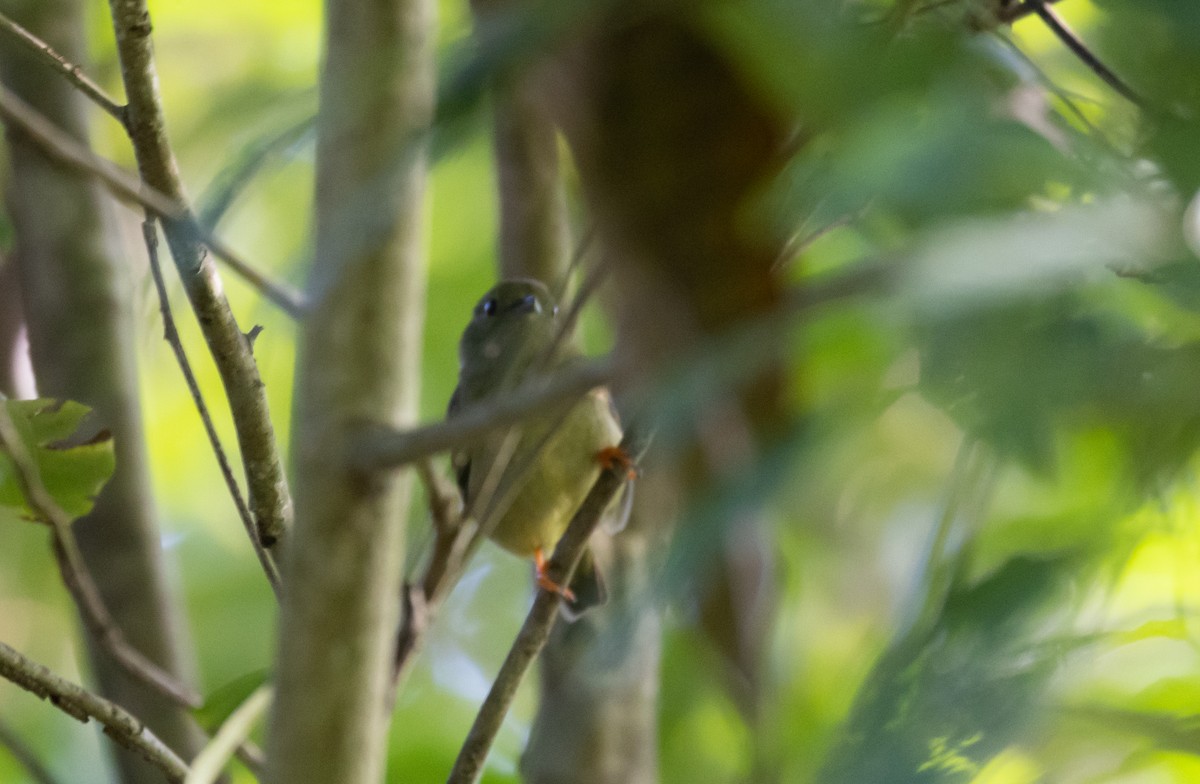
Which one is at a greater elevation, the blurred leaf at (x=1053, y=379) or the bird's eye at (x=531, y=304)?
the bird's eye at (x=531, y=304)

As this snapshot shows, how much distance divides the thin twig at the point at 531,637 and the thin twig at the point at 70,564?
1.41 feet

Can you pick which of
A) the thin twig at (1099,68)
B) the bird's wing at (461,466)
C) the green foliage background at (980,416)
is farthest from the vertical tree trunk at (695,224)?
the bird's wing at (461,466)

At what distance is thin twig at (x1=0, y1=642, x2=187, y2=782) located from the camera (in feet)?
4.04

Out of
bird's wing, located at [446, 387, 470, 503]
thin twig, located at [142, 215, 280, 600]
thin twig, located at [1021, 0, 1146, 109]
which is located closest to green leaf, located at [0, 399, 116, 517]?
thin twig, located at [142, 215, 280, 600]

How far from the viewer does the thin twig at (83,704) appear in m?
1.23

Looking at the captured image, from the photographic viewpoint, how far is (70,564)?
1.49 m

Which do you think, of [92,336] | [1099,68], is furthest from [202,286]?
[92,336]

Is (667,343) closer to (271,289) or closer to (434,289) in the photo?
(271,289)

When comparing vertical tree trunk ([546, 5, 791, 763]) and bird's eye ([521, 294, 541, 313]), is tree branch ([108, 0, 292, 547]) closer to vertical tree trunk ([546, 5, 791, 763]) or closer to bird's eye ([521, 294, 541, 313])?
vertical tree trunk ([546, 5, 791, 763])

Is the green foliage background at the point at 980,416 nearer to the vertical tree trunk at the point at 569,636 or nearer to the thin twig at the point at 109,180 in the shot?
the vertical tree trunk at the point at 569,636

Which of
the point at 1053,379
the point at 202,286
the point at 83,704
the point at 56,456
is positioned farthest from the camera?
the point at 56,456

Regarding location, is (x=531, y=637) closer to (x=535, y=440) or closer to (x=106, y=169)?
(x=106, y=169)

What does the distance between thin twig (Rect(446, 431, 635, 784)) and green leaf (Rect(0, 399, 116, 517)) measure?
52 centimetres

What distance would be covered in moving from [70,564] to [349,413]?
0.68 m
